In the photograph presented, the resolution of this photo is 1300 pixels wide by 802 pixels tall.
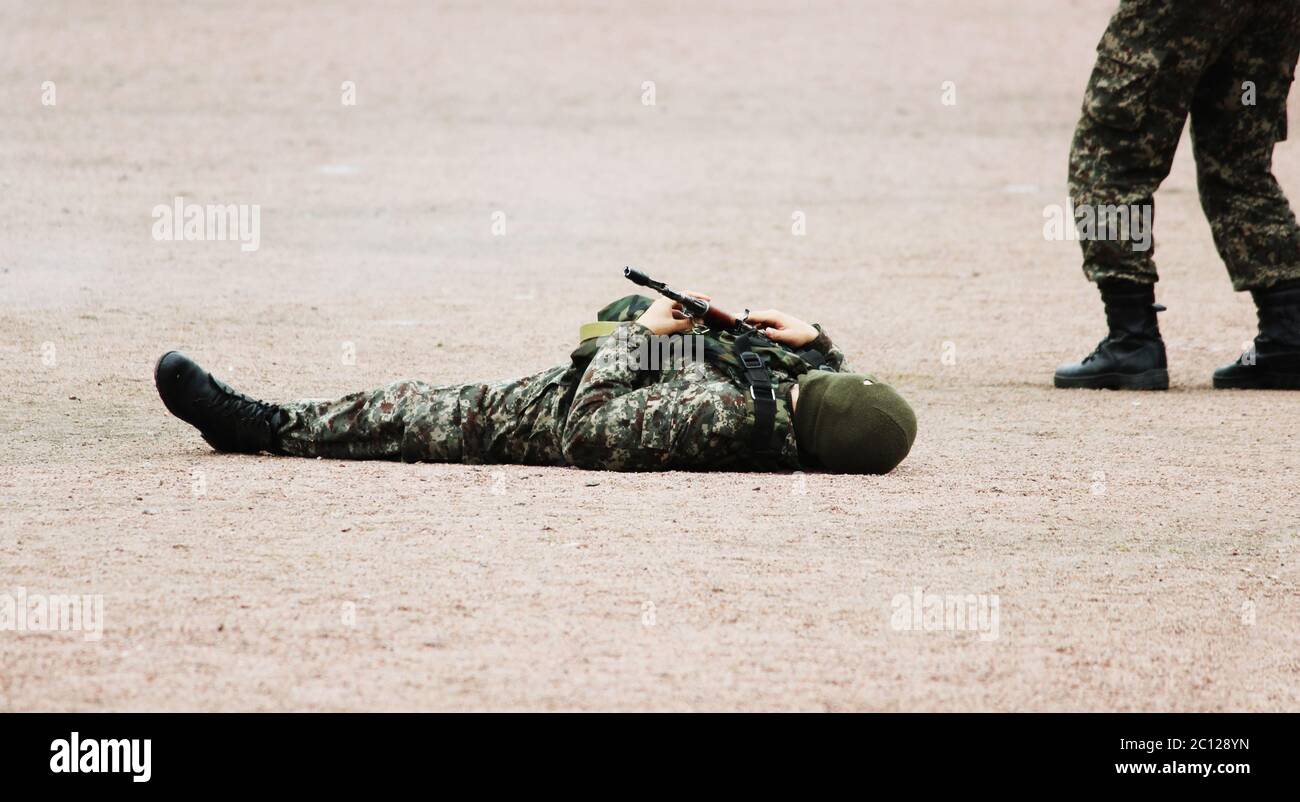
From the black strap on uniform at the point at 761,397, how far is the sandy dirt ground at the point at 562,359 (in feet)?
0.50

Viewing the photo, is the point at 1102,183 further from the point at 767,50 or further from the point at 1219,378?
the point at 767,50

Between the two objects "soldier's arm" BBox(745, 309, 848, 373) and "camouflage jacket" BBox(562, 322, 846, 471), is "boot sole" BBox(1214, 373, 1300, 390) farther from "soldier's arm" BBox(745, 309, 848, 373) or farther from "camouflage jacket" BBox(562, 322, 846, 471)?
"camouflage jacket" BBox(562, 322, 846, 471)

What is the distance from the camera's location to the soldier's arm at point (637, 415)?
18.1 feet

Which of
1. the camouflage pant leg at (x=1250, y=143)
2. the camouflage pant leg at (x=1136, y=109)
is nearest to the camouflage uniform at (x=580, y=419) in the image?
the camouflage pant leg at (x=1136, y=109)

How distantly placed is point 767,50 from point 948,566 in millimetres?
16032

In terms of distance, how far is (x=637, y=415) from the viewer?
5543mm

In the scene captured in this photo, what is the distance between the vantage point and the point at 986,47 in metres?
20.9

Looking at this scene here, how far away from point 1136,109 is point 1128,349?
1.06m

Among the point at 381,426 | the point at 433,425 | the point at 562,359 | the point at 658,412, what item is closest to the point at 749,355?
the point at 658,412

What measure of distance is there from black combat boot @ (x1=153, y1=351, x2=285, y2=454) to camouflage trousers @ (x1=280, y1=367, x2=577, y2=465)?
2.5 inches

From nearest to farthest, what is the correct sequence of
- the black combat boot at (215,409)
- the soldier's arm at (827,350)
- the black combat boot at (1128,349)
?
the black combat boot at (215,409)
the soldier's arm at (827,350)
the black combat boot at (1128,349)

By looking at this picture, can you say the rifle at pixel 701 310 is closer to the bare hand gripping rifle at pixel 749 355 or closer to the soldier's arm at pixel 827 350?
the bare hand gripping rifle at pixel 749 355

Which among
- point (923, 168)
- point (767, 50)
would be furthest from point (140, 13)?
point (923, 168)

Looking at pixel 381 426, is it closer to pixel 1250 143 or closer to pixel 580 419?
pixel 580 419
